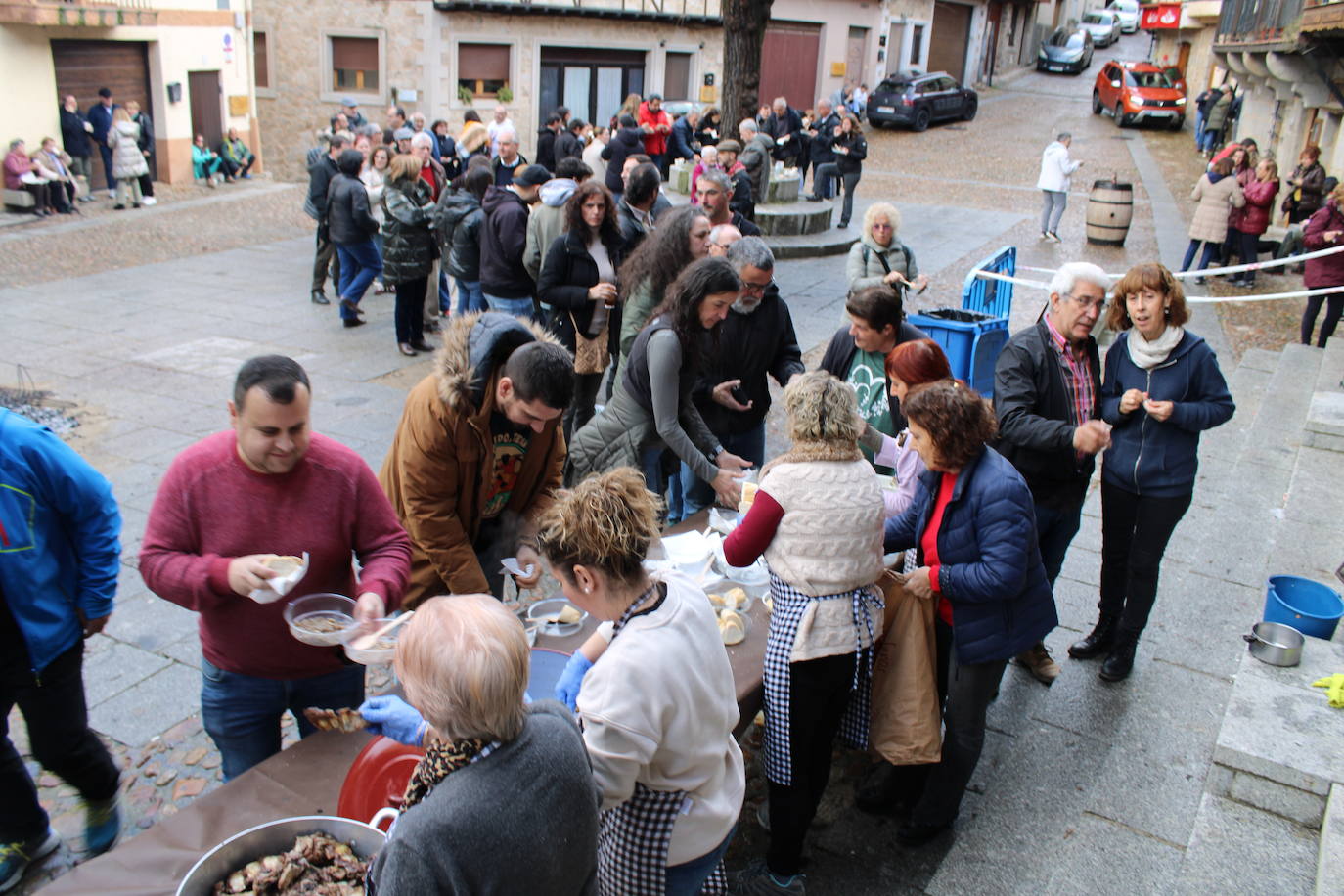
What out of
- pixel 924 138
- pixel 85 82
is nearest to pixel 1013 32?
pixel 924 138

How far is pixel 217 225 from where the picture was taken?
15258 mm

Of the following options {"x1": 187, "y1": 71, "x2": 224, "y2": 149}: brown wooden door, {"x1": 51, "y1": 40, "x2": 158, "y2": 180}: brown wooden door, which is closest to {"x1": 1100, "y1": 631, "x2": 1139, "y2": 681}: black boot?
{"x1": 51, "y1": 40, "x2": 158, "y2": 180}: brown wooden door

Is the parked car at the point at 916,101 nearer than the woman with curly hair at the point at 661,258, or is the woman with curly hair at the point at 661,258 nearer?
the woman with curly hair at the point at 661,258

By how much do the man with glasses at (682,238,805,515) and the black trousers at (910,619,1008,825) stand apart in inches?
70.6

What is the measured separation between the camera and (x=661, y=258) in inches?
200

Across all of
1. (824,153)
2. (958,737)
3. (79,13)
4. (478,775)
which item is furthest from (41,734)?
(79,13)

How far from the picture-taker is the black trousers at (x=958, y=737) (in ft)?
11.0

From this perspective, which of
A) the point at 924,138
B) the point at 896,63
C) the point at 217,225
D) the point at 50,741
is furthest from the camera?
the point at 896,63

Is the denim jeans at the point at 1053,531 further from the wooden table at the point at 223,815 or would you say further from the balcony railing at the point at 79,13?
the balcony railing at the point at 79,13

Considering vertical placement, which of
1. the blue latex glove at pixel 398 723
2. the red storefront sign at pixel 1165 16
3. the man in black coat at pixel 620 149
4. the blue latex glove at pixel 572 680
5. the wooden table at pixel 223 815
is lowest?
the wooden table at pixel 223 815

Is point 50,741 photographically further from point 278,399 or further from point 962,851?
point 962,851

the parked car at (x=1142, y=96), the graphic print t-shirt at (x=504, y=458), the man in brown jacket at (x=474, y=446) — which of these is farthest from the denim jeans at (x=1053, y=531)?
the parked car at (x=1142, y=96)

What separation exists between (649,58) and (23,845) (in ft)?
91.1

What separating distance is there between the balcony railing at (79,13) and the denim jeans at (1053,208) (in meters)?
15.3
